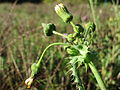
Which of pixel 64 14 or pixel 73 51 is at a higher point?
pixel 64 14

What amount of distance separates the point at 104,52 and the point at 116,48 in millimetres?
116

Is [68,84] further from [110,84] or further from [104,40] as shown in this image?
[104,40]

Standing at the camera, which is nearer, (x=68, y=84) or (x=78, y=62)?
(x=78, y=62)

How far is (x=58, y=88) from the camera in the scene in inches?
66.1

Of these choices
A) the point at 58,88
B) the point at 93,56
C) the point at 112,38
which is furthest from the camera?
the point at 112,38

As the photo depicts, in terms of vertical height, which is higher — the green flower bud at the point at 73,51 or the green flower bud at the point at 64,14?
the green flower bud at the point at 64,14

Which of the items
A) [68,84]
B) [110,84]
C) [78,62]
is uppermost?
[78,62]

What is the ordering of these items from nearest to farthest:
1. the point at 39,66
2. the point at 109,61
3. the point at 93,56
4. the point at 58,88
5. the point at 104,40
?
the point at 93,56 < the point at 39,66 < the point at 58,88 < the point at 109,61 < the point at 104,40

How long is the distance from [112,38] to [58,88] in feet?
2.66

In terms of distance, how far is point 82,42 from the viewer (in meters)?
0.93

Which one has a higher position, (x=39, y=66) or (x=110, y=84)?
(x=39, y=66)

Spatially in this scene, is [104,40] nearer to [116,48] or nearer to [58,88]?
[116,48]

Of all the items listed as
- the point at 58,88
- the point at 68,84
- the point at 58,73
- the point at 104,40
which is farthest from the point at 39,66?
the point at 104,40

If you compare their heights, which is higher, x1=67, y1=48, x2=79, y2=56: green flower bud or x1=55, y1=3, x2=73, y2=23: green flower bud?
x1=55, y1=3, x2=73, y2=23: green flower bud
